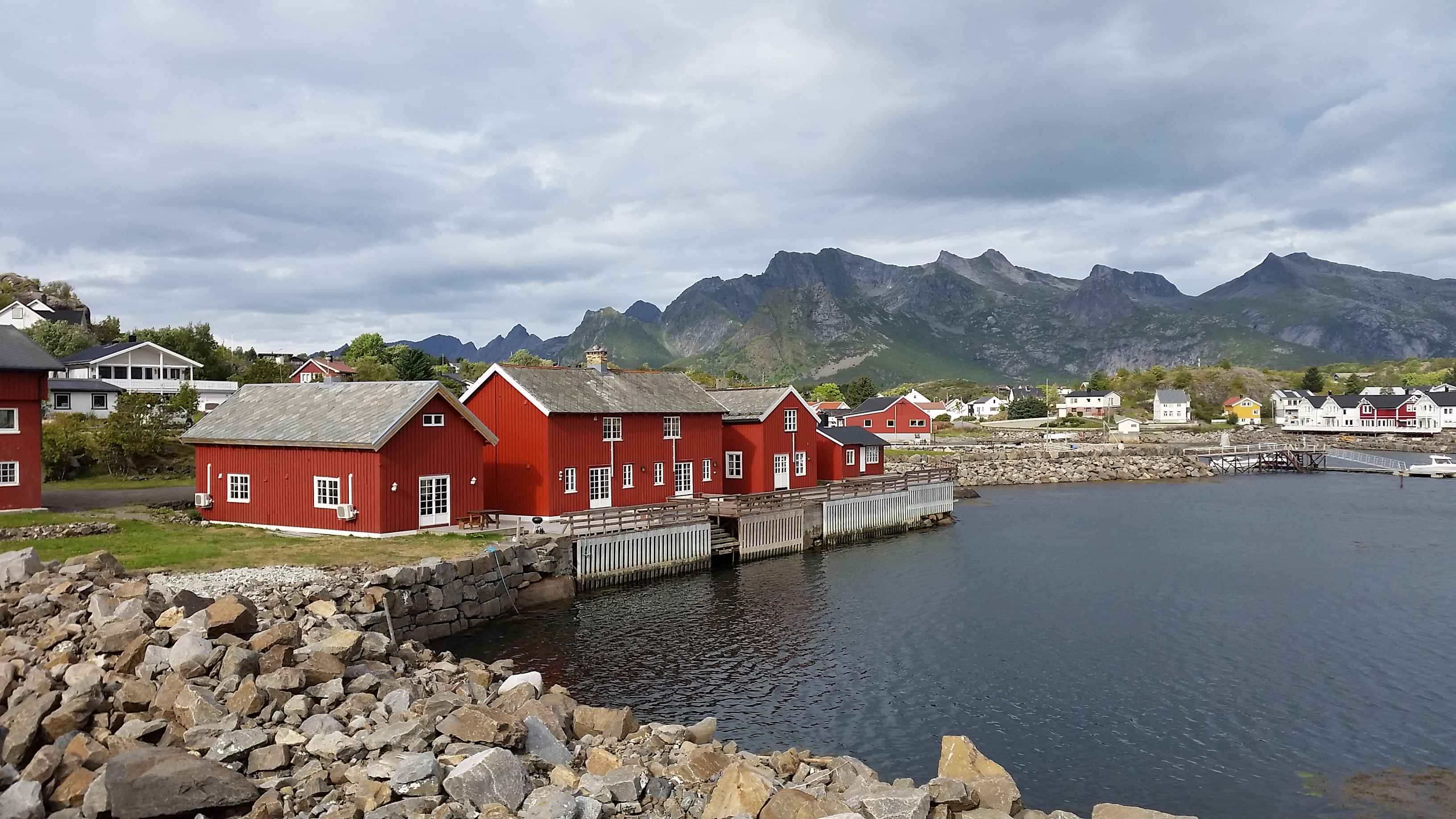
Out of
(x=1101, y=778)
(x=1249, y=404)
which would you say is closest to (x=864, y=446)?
(x=1101, y=778)

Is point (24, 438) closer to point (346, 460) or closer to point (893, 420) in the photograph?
point (346, 460)

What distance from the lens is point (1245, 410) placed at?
16525 cm

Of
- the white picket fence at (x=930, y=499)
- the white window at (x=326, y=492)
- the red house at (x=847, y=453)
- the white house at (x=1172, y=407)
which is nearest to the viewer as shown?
the white window at (x=326, y=492)

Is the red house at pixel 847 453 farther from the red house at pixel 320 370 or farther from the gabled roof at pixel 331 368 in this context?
the gabled roof at pixel 331 368

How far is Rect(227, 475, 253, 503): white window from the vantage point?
35.2 m

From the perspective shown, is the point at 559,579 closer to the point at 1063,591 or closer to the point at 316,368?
the point at 1063,591

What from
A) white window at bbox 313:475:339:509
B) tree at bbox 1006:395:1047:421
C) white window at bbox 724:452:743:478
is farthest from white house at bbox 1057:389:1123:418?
white window at bbox 313:475:339:509

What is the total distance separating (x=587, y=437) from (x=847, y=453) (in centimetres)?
2426

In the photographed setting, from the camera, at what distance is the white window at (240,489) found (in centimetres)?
3519

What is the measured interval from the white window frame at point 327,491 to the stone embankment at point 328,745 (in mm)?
13466

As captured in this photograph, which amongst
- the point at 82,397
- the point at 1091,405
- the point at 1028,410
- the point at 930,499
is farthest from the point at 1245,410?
the point at 82,397

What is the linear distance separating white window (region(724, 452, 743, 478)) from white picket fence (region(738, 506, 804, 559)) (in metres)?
5.33

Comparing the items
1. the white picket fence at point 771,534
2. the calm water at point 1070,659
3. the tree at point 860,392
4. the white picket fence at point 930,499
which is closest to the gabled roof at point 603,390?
the white picket fence at point 771,534

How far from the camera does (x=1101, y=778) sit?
1802cm
